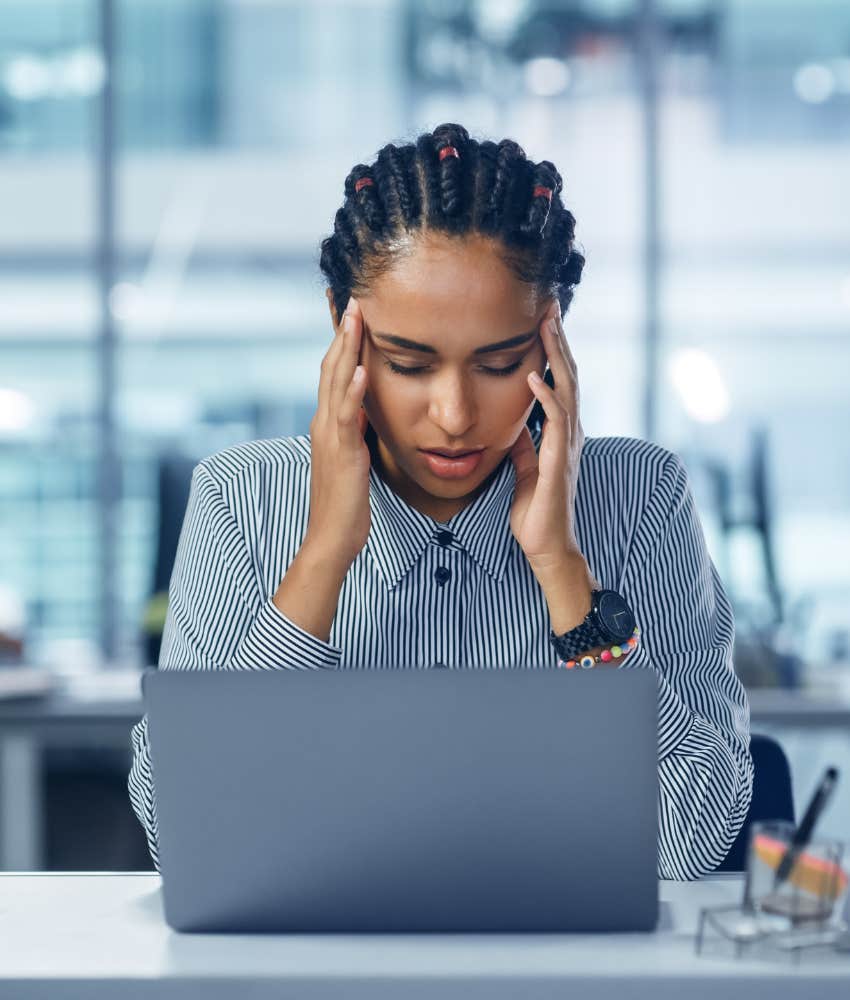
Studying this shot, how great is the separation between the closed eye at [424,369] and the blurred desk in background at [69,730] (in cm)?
163

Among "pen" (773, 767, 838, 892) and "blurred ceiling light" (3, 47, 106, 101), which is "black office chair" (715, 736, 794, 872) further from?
"blurred ceiling light" (3, 47, 106, 101)

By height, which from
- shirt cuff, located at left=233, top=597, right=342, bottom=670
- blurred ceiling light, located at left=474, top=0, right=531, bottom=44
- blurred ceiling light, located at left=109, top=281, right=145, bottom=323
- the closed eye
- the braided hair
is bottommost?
shirt cuff, located at left=233, top=597, right=342, bottom=670

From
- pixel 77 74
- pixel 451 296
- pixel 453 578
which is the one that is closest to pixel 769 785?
pixel 453 578

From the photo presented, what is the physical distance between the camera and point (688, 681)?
1466mm

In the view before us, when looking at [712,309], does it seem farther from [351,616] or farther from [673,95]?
[351,616]

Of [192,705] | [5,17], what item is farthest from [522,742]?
[5,17]

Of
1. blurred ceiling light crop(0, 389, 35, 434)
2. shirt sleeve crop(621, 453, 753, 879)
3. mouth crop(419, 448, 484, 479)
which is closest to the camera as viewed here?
shirt sleeve crop(621, 453, 753, 879)

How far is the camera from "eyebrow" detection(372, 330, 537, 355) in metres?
1.36

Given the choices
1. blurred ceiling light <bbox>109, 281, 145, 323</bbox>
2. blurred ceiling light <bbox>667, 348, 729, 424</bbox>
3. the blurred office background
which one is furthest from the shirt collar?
blurred ceiling light <bbox>109, 281, 145, 323</bbox>

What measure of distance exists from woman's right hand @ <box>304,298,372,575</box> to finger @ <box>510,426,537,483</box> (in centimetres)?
19

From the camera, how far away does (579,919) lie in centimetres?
95

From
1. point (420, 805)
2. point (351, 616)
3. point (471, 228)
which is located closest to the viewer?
point (420, 805)

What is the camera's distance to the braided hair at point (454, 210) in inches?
55.9

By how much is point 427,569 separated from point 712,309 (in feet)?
13.4
